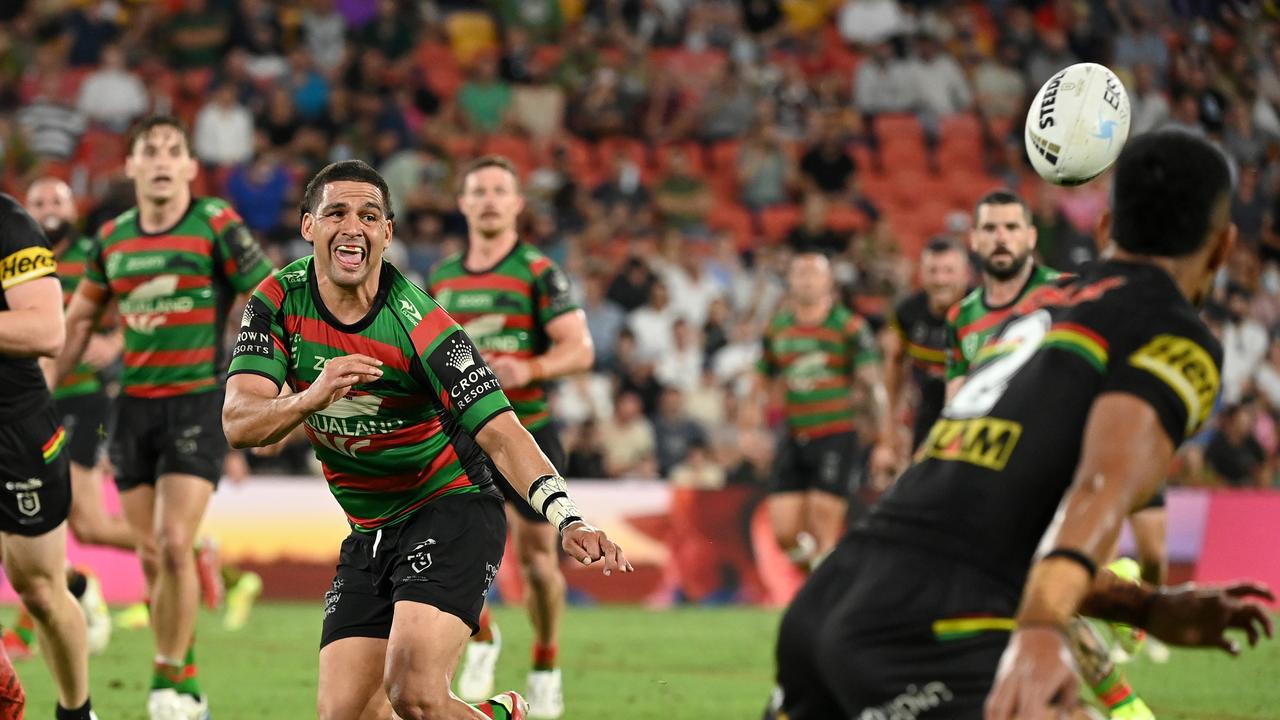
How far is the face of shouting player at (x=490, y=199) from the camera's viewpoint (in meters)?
10.4

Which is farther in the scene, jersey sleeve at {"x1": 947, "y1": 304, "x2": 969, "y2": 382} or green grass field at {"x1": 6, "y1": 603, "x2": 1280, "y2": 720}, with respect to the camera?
jersey sleeve at {"x1": 947, "y1": 304, "x2": 969, "y2": 382}

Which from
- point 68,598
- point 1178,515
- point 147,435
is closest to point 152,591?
point 147,435

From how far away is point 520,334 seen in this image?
10.2 m

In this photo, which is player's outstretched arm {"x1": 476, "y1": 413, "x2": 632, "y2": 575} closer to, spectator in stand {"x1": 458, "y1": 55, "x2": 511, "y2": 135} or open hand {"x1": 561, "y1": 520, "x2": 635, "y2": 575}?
open hand {"x1": 561, "y1": 520, "x2": 635, "y2": 575}

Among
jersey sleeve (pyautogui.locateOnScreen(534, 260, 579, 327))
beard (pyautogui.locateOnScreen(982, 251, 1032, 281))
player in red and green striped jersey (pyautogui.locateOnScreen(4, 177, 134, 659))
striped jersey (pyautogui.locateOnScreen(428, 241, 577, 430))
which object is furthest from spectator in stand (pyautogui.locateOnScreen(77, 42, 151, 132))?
beard (pyautogui.locateOnScreen(982, 251, 1032, 281))

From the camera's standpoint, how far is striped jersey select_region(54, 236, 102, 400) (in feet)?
39.4

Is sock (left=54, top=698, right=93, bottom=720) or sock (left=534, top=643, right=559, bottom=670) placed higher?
sock (left=54, top=698, right=93, bottom=720)

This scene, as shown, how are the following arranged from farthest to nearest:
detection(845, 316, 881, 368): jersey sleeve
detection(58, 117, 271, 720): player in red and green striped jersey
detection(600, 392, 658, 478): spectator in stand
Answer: detection(600, 392, 658, 478): spectator in stand, detection(845, 316, 881, 368): jersey sleeve, detection(58, 117, 271, 720): player in red and green striped jersey

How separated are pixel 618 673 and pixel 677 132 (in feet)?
40.3

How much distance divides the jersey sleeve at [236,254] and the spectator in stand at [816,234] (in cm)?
1171

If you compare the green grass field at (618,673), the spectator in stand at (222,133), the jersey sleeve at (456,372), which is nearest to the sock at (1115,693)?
the green grass field at (618,673)

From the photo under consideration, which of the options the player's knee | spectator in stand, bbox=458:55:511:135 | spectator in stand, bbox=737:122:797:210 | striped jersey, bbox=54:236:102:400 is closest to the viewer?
the player's knee

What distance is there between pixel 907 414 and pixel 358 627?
524 inches

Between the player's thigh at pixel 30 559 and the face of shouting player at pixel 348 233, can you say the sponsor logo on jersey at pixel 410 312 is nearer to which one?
the face of shouting player at pixel 348 233
